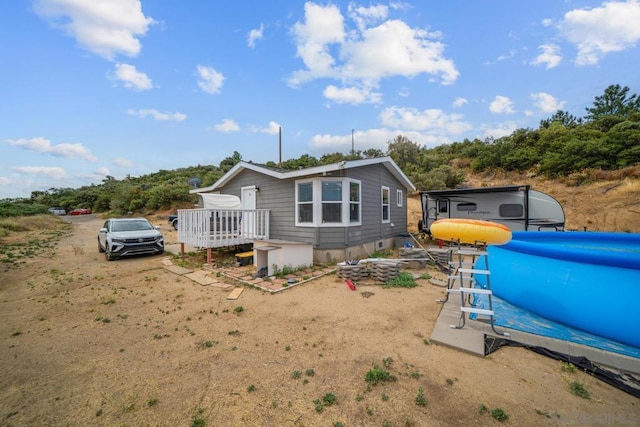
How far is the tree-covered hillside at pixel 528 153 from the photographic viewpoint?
17094 millimetres

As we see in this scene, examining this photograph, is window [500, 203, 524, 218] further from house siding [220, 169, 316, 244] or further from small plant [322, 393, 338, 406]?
small plant [322, 393, 338, 406]

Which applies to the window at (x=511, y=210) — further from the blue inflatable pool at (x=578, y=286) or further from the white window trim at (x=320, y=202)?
the white window trim at (x=320, y=202)

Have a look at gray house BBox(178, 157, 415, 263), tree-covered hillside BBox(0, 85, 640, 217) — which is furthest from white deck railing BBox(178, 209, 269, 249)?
tree-covered hillside BBox(0, 85, 640, 217)

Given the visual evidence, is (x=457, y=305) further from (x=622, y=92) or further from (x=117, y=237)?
(x=622, y=92)

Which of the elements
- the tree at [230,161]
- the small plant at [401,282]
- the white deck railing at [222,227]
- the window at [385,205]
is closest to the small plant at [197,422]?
the small plant at [401,282]

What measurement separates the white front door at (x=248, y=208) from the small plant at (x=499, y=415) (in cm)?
780

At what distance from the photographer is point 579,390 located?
2.46 m

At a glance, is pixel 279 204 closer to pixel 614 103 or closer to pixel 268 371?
pixel 268 371

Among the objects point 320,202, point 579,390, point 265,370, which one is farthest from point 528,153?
point 265,370

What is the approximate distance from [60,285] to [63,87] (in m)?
8.73

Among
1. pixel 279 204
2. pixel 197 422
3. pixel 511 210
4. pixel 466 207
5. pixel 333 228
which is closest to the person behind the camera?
pixel 197 422

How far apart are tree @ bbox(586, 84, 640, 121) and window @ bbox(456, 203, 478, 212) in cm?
2544

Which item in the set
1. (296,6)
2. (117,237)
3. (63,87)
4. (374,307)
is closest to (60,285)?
(117,237)

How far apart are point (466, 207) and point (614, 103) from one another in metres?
29.2
